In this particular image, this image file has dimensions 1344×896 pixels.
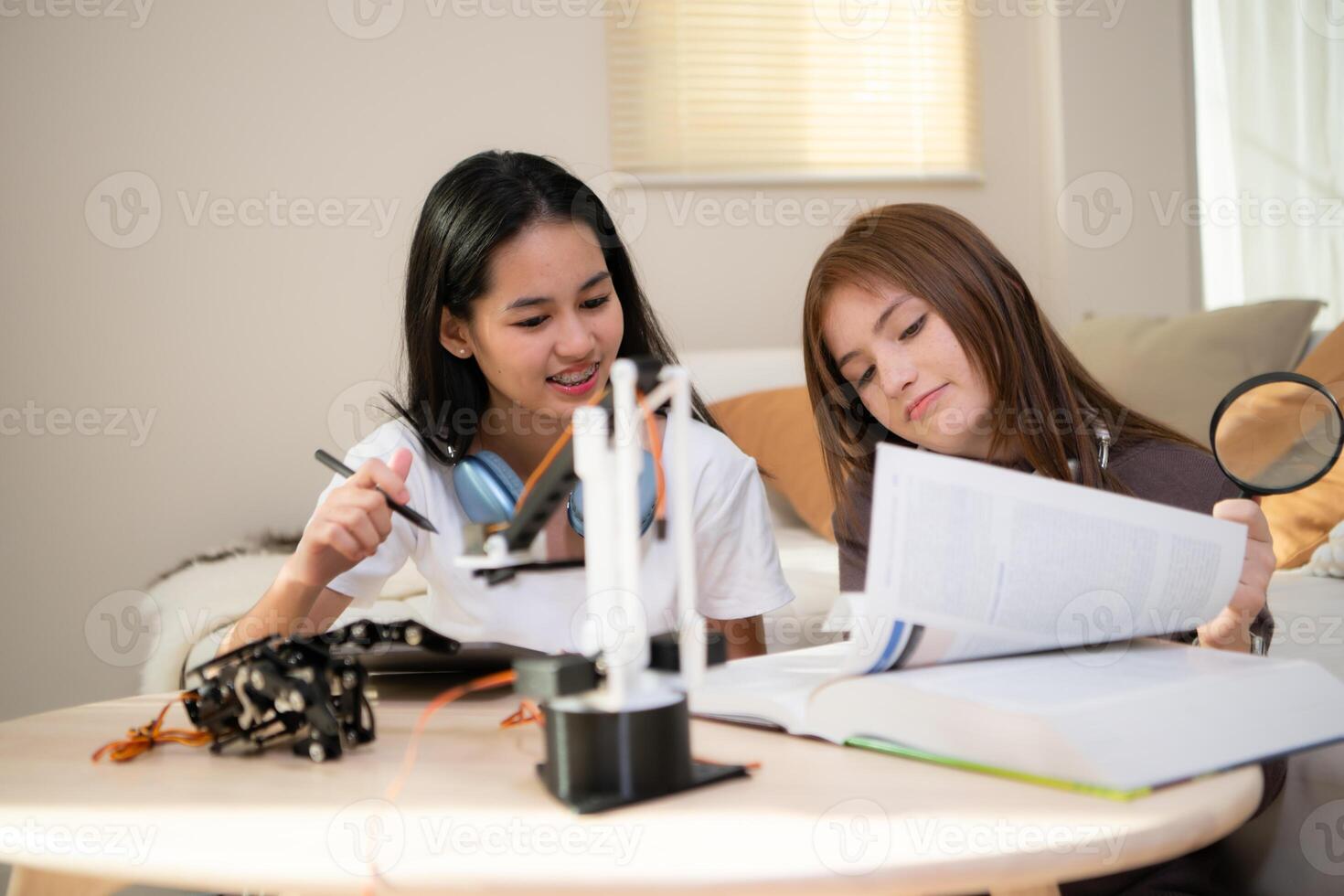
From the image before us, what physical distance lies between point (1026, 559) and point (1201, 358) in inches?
63.4

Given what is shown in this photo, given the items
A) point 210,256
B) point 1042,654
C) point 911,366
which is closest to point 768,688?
point 1042,654

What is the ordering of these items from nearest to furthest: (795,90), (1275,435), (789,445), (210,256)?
(1275,435)
(789,445)
(210,256)
(795,90)

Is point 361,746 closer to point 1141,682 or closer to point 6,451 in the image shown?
point 1141,682

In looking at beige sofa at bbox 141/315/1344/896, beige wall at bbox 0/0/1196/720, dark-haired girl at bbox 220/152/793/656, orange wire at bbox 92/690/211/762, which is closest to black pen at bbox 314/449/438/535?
orange wire at bbox 92/690/211/762

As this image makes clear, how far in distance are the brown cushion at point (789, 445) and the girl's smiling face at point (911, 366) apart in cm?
87

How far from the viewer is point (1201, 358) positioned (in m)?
2.06

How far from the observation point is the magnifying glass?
0.83 meters

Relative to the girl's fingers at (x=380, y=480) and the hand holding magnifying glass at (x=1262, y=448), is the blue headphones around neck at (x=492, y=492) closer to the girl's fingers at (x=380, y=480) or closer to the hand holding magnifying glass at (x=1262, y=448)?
the girl's fingers at (x=380, y=480)

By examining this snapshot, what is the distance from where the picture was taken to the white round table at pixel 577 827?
1.63 ft

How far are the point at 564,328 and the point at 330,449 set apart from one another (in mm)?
1494

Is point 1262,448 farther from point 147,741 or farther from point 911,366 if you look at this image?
point 147,741

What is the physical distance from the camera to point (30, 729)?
32.6 inches

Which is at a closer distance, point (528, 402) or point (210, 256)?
point (528, 402)

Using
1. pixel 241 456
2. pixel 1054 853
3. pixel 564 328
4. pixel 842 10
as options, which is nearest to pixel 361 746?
pixel 1054 853
